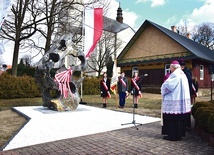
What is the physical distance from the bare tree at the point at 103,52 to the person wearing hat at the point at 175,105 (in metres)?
32.2

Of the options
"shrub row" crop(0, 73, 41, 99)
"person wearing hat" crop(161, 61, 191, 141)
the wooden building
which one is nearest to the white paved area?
"person wearing hat" crop(161, 61, 191, 141)

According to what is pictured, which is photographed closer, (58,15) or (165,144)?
(165,144)

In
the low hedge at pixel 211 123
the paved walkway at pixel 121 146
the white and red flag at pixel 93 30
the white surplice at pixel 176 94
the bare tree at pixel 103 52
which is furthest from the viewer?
the bare tree at pixel 103 52

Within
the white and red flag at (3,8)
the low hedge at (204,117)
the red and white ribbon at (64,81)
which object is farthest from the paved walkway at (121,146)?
the red and white ribbon at (64,81)

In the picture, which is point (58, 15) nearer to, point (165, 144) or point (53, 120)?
point (53, 120)

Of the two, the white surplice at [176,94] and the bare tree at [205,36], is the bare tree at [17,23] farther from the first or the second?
the bare tree at [205,36]

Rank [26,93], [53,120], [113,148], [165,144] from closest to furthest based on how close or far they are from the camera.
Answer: [113,148] → [165,144] → [53,120] → [26,93]

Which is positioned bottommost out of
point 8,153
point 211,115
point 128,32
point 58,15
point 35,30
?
point 8,153

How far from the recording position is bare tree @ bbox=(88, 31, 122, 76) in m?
39.1

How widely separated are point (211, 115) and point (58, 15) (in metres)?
18.0

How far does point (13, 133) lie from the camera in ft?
21.6

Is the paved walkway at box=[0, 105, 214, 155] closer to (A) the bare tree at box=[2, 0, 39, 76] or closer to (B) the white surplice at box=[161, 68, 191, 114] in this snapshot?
(B) the white surplice at box=[161, 68, 191, 114]

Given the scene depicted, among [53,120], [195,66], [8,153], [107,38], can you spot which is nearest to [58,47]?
[53,120]

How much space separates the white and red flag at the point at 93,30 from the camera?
13398 mm
